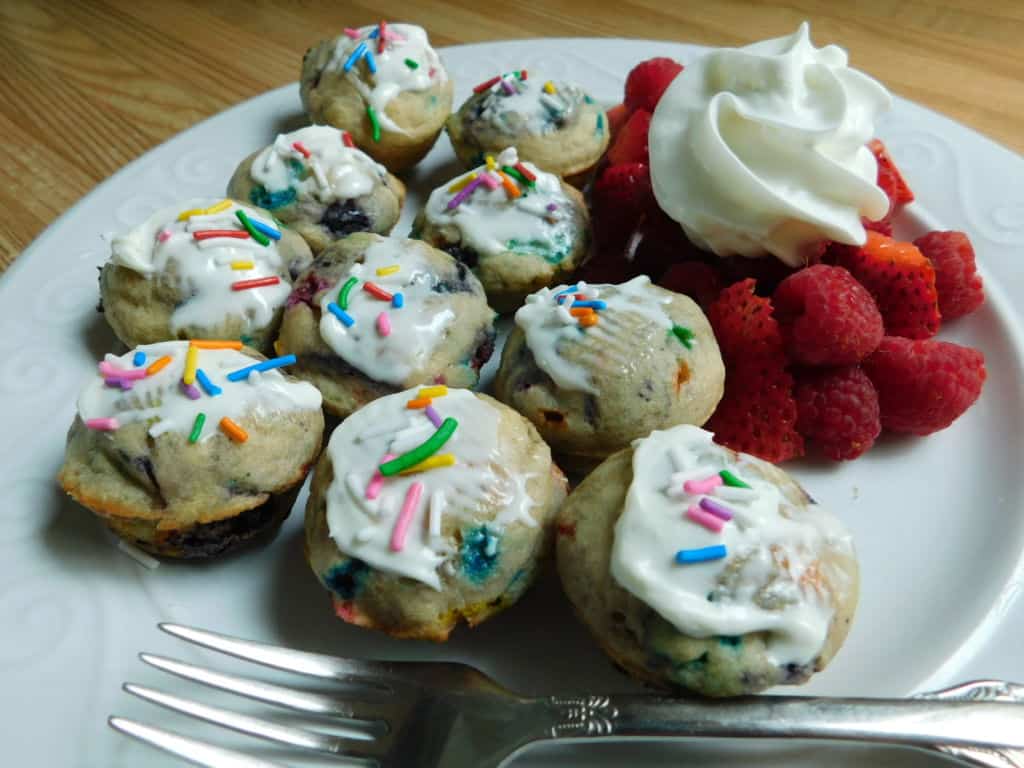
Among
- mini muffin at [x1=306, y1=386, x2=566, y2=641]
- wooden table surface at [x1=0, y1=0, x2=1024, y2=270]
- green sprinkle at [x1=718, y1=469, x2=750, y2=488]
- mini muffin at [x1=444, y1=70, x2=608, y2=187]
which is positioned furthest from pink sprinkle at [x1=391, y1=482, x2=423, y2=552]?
wooden table surface at [x1=0, y1=0, x2=1024, y2=270]

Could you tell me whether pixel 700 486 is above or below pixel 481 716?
above

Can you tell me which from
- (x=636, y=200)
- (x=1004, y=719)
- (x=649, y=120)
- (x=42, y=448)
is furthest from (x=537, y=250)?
(x=1004, y=719)

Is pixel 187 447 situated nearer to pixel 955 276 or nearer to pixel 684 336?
pixel 684 336

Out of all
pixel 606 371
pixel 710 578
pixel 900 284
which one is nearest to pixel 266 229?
pixel 606 371

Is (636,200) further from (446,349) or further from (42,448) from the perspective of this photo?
(42,448)

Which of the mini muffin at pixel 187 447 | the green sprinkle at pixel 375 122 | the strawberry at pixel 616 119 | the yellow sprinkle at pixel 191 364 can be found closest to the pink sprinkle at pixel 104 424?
the mini muffin at pixel 187 447

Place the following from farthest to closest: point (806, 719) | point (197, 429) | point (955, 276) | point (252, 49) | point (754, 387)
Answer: point (252, 49)
point (955, 276)
point (754, 387)
point (197, 429)
point (806, 719)
